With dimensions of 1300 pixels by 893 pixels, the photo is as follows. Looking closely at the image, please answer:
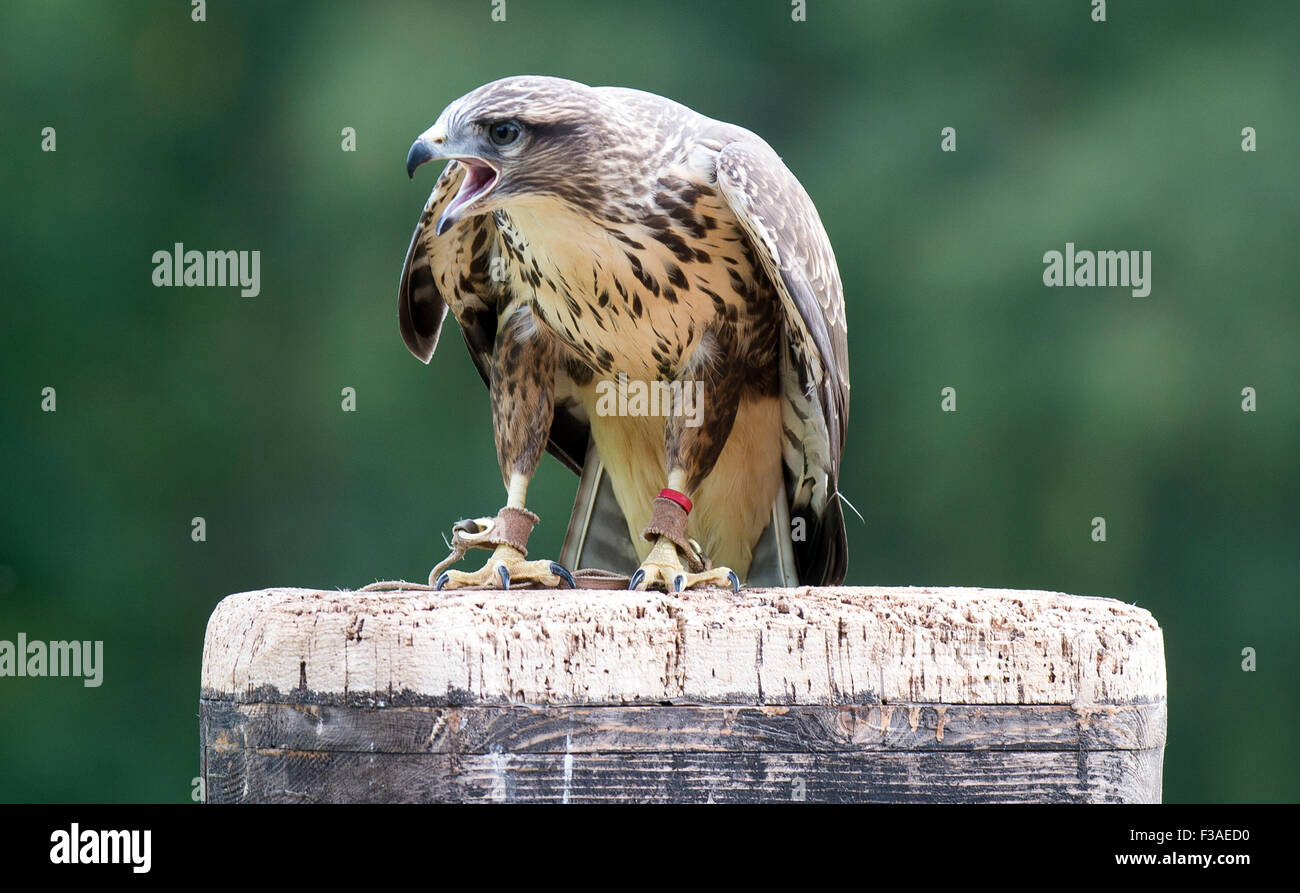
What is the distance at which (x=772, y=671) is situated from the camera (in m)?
2.22

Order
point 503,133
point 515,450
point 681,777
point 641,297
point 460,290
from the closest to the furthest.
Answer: point 681,777 → point 503,133 → point 641,297 → point 515,450 → point 460,290

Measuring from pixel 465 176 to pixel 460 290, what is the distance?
39 cm

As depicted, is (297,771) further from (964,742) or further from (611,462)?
(611,462)

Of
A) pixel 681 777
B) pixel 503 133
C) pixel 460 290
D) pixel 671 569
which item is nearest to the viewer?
pixel 681 777

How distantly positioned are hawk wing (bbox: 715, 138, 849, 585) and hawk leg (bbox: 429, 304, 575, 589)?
0.64 metres

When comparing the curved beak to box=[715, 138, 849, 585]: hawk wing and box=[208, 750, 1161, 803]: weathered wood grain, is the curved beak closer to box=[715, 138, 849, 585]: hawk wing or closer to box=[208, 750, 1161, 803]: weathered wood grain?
box=[715, 138, 849, 585]: hawk wing

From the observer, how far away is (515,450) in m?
3.53

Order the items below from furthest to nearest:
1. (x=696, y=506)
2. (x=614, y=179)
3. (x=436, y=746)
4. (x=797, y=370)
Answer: (x=696, y=506) → (x=797, y=370) → (x=614, y=179) → (x=436, y=746)

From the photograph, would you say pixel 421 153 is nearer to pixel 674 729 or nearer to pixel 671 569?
pixel 671 569

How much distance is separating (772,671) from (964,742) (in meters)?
0.32

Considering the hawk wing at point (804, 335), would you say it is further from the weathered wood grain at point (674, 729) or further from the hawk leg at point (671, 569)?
the weathered wood grain at point (674, 729)

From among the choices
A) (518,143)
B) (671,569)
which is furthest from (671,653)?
(518,143)

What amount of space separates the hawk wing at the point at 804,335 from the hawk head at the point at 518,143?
33 cm

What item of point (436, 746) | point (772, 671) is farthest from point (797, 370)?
point (436, 746)
